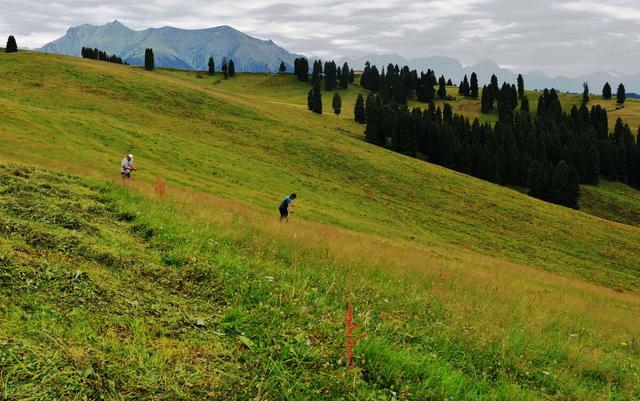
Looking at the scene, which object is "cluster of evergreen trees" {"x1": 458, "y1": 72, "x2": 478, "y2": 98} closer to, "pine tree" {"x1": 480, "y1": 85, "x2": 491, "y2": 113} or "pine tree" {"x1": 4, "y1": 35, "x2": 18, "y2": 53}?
"pine tree" {"x1": 480, "y1": 85, "x2": 491, "y2": 113}

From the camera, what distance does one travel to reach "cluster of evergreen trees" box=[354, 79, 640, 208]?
91562 millimetres

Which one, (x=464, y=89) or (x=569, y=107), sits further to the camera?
(x=464, y=89)

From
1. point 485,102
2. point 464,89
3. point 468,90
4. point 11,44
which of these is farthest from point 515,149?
point 11,44

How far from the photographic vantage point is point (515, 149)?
102 metres

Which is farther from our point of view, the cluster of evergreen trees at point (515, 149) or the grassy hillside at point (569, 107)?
the grassy hillside at point (569, 107)

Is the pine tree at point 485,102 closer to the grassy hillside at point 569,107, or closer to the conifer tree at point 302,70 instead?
the grassy hillside at point 569,107

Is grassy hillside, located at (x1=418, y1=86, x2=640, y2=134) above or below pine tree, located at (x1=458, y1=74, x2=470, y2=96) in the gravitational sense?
below

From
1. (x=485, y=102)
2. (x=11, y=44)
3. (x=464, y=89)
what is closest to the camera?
(x=11, y=44)

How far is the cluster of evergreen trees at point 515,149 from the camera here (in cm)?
9156

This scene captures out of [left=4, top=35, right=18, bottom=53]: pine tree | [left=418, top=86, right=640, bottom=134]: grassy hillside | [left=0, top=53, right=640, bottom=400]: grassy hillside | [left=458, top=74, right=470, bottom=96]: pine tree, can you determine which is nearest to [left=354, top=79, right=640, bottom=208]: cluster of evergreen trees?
[left=418, top=86, right=640, bottom=134]: grassy hillside

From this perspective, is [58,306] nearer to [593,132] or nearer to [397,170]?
[397,170]

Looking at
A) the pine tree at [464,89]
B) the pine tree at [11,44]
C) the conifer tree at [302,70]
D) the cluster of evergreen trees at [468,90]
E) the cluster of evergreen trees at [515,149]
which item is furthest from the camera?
the conifer tree at [302,70]

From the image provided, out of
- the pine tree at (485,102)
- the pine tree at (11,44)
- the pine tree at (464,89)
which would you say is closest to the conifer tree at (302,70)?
the pine tree at (464,89)

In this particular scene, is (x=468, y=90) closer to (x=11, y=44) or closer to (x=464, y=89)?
(x=464, y=89)
